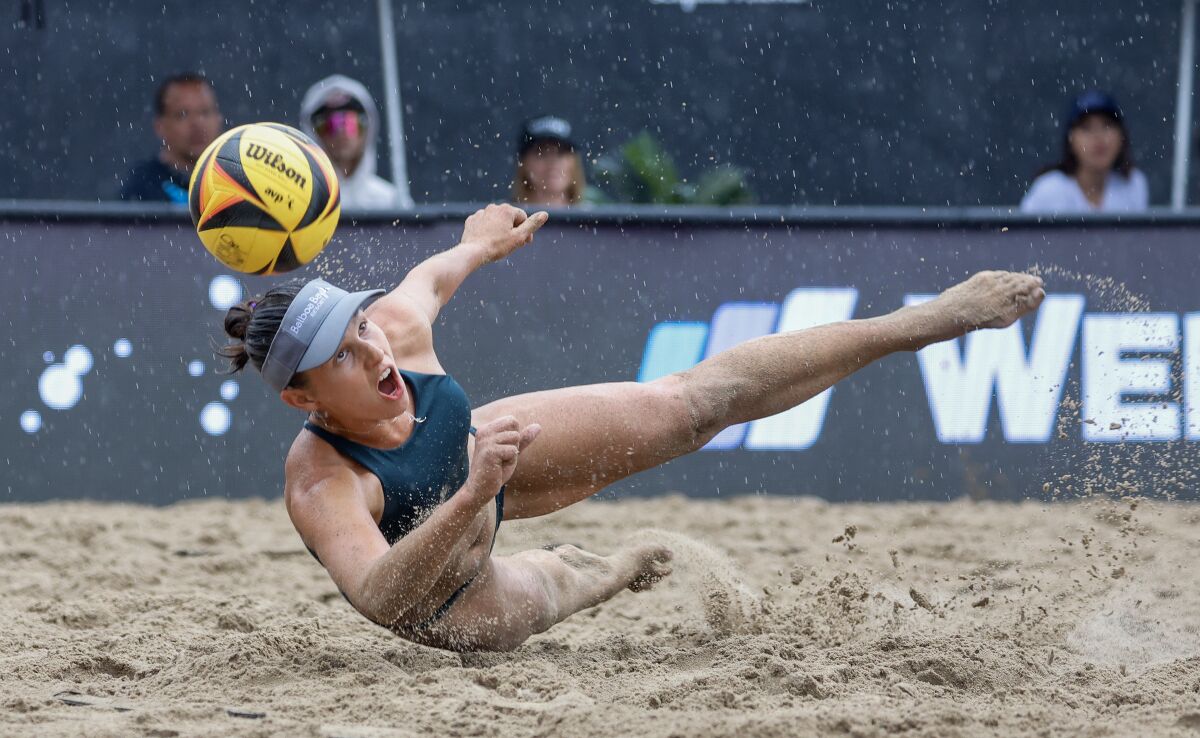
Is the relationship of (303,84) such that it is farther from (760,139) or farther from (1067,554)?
(1067,554)

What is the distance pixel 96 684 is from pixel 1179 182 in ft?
21.8

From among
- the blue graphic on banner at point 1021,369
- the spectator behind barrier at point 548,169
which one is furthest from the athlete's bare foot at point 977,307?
the spectator behind barrier at point 548,169

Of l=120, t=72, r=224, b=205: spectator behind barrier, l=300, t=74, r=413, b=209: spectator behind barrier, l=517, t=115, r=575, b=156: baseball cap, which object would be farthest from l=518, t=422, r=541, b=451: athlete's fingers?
l=120, t=72, r=224, b=205: spectator behind barrier

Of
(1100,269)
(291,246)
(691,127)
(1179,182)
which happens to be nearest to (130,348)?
(291,246)

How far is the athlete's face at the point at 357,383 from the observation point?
3.52m

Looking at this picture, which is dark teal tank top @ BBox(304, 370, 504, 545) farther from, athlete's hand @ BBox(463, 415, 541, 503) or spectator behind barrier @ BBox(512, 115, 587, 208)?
spectator behind barrier @ BBox(512, 115, 587, 208)

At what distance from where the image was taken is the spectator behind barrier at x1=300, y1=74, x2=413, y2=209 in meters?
6.90

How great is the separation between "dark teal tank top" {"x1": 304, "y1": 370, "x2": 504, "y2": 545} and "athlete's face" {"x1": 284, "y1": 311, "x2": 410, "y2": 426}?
5.4 inches

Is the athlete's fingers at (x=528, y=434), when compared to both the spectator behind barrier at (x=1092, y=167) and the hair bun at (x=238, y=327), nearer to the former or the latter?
the hair bun at (x=238, y=327)

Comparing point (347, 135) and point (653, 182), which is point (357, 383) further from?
point (653, 182)

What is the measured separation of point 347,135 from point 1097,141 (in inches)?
151

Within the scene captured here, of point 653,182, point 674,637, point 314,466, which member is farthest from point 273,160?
point 653,182

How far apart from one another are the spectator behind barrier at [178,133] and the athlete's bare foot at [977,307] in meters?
4.15

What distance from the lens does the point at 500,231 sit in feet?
15.0
